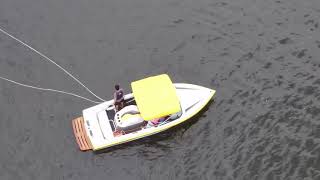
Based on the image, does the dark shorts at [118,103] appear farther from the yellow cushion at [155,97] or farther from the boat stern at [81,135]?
the boat stern at [81,135]

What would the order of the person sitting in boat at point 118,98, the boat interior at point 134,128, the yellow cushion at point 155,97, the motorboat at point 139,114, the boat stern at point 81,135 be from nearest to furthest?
the yellow cushion at point 155,97 < the motorboat at point 139,114 < the boat stern at point 81,135 < the boat interior at point 134,128 < the person sitting in boat at point 118,98

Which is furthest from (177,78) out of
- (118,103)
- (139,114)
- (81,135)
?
(81,135)

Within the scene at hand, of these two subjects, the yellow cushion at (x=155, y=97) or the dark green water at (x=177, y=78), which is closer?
the dark green water at (x=177, y=78)

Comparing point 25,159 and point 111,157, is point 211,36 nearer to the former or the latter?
point 111,157

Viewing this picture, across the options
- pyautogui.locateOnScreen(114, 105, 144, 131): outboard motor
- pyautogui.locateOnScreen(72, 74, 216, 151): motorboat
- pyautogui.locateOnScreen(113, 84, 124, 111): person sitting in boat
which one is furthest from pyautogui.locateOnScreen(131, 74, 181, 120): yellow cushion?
pyautogui.locateOnScreen(114, 105, 144, 131): outboard motor

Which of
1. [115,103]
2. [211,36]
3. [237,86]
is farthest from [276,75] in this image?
[115,103]

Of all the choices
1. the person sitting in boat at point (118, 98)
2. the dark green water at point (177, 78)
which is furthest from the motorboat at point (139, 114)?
the dark green water at point (177, 78)

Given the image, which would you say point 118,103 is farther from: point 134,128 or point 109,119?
point 134,128
